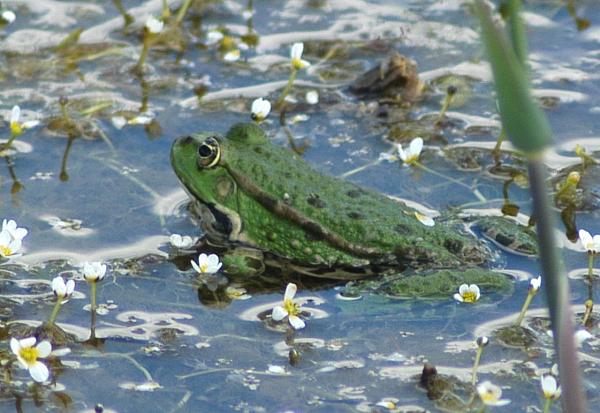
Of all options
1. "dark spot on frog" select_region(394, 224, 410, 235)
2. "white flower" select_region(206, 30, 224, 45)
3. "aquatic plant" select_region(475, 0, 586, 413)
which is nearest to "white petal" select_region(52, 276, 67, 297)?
"dark spot on frog" select_region(394, 224, 410, 235)

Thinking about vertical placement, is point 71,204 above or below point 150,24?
below

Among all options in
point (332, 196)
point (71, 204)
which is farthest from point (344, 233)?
point (71, 204)

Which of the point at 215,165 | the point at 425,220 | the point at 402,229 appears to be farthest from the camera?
the point at 215,165

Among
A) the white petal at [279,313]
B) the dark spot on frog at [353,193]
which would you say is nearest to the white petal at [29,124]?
the dark spot on frog at [353,193]

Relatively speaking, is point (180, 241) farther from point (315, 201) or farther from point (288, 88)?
point (288, 88)

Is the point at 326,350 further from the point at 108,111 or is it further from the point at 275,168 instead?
the point at 108,111

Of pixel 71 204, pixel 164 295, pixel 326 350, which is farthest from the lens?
pixel 71 204

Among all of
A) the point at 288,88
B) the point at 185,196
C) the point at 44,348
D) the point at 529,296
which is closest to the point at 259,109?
the point at 288,88

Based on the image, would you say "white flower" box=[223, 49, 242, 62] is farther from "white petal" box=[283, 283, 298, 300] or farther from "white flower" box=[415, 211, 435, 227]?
"white petal" box=[283, 283, 298, 300]
